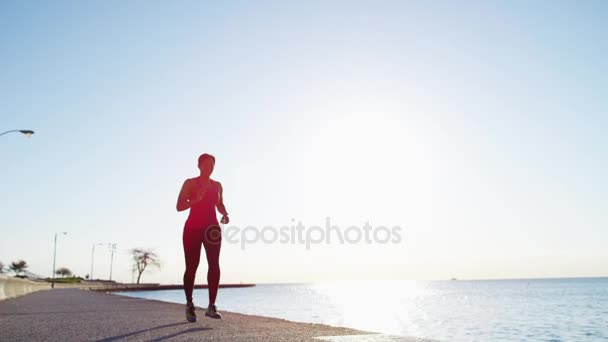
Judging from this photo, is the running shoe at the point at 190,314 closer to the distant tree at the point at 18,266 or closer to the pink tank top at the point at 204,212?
the pink tank top at the point at 204,212

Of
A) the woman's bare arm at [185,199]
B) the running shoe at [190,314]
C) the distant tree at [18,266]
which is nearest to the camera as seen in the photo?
the woman's bare arm at [185,199]

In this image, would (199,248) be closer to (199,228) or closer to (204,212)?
(199,228)

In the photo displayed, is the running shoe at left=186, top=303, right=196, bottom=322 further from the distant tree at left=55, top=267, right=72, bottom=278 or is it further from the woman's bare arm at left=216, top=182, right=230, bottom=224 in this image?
the distant tree at left=55, top=267, right=72, bottom=278

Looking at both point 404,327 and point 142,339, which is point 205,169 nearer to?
point 142,339

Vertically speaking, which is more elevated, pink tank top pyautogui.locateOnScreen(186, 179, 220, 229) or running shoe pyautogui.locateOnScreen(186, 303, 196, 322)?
pink tank top pyautogui.locateOnScreen(186, 179, 220, 229)

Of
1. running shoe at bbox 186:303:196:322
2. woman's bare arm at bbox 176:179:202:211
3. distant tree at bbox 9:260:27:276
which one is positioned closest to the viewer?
woman's bare arm at bbox 176:179:202:211

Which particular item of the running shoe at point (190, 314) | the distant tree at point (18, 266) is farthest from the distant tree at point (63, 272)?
the running shoe at point (190, 314)

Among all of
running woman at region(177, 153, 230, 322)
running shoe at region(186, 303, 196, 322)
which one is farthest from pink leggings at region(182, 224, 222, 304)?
running shoe at region(186, 303, 196, 322)

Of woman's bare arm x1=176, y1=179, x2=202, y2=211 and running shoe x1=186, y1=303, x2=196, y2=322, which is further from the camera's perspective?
running shoe x1=186, y1=303, x2=196, y2=322

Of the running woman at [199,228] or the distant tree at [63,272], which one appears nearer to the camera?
the running woman at [199,228]

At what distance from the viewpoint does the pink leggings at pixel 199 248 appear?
7082mm

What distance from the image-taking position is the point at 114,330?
269 inches

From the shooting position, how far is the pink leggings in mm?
7082

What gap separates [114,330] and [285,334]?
2.37 meters
